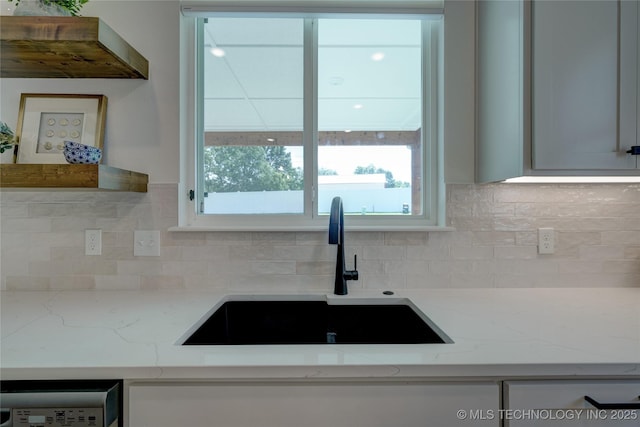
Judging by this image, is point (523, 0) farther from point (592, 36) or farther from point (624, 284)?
point (624, 284)

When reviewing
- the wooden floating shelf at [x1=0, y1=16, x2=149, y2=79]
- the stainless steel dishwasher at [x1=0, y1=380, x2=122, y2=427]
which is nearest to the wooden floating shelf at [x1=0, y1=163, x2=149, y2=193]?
the wooden floating shelf at [x1=0, y1=16, x2=149, y2=79]

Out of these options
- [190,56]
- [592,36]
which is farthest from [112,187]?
[592,36]

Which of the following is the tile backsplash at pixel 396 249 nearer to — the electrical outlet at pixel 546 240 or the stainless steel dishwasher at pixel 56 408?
the electrical outlet at pixel 546 240

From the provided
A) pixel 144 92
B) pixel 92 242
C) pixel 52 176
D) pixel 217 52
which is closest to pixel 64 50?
pixel 144 92

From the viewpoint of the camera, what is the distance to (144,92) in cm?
145

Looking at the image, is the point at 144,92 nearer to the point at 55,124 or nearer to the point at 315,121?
the point at 55,124

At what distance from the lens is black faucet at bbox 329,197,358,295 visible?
128cm

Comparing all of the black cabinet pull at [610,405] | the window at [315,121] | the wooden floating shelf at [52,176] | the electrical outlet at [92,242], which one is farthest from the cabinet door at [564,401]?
the electrical outlet at [92,242]

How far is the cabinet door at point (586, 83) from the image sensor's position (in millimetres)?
1105

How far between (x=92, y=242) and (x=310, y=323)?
1.03 m

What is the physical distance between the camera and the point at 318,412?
2.62 feet

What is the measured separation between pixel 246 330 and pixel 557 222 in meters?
1.46

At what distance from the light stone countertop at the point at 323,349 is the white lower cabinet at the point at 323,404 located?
0.04m

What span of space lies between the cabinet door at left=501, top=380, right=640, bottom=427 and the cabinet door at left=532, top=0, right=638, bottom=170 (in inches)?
26.2
